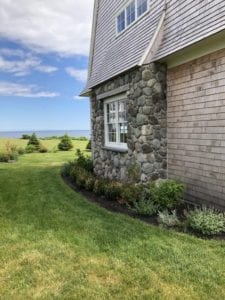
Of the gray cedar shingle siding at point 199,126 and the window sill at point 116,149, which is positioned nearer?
the gray cedar shingle siding at point 199,126

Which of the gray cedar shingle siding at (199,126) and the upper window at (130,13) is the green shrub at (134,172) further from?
the upper window at (130,13)

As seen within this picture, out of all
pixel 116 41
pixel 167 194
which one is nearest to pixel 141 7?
pixel 116 41

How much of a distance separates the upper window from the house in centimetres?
2

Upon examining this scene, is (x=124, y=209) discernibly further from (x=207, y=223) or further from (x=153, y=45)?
(x=153, y=45)

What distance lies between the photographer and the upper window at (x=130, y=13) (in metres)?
8.86

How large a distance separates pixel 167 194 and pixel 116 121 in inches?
Answer: 154

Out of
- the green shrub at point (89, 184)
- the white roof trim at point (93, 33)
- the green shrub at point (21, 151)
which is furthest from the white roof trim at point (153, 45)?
the green shrub at point (21, 151)

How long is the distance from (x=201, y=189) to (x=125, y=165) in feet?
8.67

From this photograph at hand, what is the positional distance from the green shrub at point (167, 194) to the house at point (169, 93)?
55cm

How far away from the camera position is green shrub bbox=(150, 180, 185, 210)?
669cm

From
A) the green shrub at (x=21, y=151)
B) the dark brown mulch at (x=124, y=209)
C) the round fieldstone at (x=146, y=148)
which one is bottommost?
the green shrub at (x=21, y=151)

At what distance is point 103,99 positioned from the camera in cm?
1096

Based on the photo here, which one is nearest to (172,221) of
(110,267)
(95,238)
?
(95,238)

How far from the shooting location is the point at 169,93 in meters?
7.84
